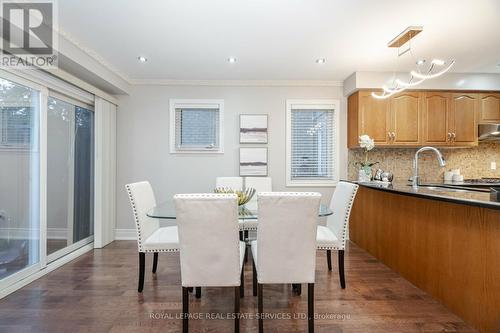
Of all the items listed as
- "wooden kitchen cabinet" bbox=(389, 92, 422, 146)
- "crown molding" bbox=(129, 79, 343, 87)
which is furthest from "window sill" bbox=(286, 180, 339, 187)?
"crown molding" bbox=(129, 79, 343, 87)

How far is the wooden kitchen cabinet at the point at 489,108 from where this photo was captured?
12.5 feet

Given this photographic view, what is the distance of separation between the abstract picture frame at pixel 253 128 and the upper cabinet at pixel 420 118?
134 centimetres

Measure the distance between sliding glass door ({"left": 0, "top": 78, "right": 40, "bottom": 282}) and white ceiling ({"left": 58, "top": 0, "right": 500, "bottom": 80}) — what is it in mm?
864

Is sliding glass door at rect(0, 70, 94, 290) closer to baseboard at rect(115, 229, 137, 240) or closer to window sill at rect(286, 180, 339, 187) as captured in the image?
baseboard at rect(115, 229, 137, 240)

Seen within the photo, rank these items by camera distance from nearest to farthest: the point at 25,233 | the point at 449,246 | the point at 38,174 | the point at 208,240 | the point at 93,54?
1. the point at 208,240
2. the point at 449,246
3. the point at 25,233
4. the point at 38,174
5. the point at 93,54

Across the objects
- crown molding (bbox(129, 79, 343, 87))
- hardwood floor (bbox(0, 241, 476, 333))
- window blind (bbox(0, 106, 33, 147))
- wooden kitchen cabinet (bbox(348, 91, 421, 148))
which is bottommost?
hardwood floor (bbox(0, 241, 476, 333))

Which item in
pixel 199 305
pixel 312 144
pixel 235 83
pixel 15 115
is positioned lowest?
pixel 199 305

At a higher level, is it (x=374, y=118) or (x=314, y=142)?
(x=374, y=118)

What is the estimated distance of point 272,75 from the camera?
3840 mm

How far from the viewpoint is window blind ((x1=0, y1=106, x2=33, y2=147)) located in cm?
247

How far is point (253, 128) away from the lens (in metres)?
4.06

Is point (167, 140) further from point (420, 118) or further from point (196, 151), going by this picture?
point (420, 118)

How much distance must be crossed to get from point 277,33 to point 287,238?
199 centimetres

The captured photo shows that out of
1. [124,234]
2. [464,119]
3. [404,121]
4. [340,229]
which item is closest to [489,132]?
[464,119]
